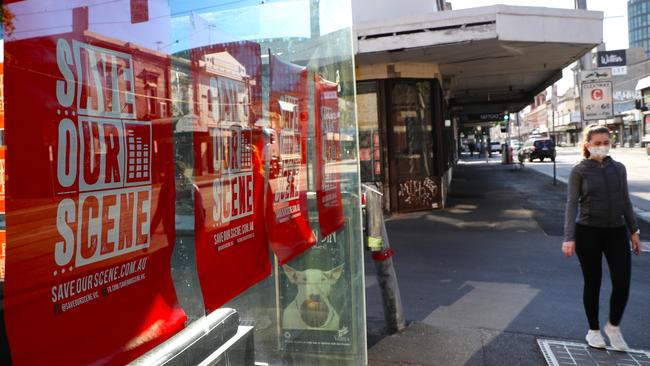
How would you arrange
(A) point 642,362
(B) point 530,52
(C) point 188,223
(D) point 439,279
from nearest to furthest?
(C) point 188,223
(A) point 642,362
(D) point 439,279
(B) point 530,52

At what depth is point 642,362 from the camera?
12.0 ft

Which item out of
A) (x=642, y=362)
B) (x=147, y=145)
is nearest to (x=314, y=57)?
(x=147, y=145)

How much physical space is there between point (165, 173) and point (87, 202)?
0.33 metres

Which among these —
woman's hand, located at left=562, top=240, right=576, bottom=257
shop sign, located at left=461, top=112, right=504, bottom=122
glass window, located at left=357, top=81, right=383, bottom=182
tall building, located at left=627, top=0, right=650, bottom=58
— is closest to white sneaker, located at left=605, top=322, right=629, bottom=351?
woman's hand, located at left=562, top=240, right=576, bottom=257

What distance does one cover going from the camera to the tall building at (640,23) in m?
108

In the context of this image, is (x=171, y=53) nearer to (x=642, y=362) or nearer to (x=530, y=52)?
(x=642, y=362)

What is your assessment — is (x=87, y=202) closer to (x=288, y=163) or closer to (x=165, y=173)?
(x=165, y=173)

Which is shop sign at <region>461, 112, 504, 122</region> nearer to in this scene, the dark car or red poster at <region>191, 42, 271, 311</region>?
the dark car

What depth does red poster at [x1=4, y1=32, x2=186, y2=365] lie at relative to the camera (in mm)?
1114

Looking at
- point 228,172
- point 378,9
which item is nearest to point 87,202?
point 228,172

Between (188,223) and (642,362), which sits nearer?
(188,223)

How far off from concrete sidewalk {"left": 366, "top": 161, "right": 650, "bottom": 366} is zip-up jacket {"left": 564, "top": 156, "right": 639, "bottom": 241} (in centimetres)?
100

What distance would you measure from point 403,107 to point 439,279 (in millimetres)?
6071

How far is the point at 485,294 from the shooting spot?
5402 millimetres
